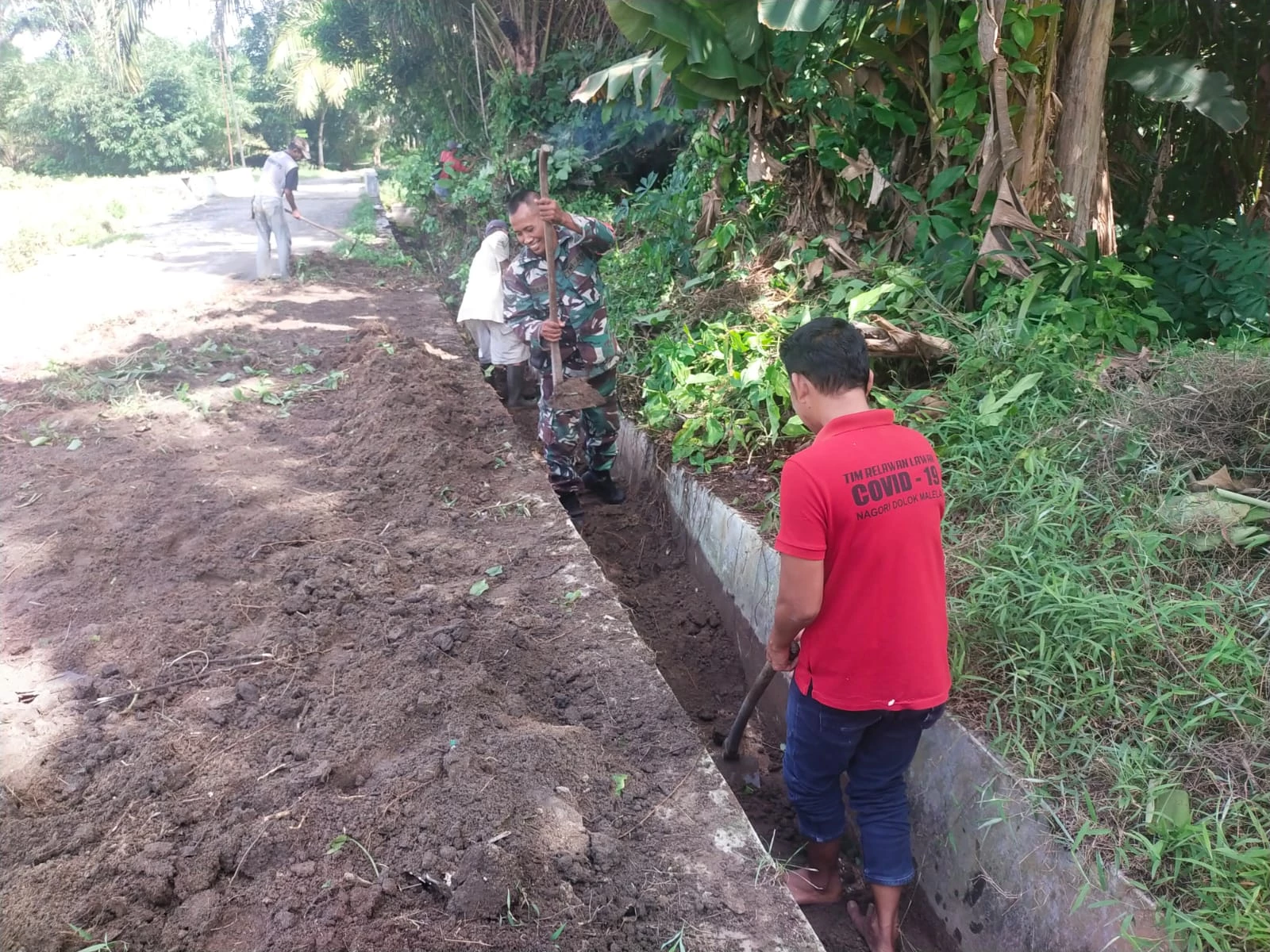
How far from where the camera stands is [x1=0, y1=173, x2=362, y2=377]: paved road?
743 centimetres

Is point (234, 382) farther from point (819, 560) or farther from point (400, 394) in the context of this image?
point (819, 560)

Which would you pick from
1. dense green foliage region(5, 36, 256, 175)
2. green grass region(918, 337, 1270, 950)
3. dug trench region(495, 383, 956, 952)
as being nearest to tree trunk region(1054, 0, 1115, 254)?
green grass region(918, 337, 1270, 950)

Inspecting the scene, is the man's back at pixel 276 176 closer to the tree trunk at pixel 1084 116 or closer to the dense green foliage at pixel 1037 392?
the dense green foliage at pixel 1037 392

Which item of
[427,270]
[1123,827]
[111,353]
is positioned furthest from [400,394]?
[427,270]

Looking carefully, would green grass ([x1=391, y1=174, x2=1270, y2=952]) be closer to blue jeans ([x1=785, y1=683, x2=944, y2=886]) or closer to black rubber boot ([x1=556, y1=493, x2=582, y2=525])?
blue jeans ([x1=785, y1=683, x2=944, y2=886])

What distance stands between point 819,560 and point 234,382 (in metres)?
5.49

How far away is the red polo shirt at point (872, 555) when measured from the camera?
1976mm

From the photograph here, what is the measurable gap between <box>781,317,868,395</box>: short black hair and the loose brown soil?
1.25m

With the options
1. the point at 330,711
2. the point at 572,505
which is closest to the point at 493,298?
the point at 572,505

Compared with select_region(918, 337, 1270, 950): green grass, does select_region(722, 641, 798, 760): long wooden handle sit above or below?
below

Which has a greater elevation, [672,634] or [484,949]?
[484,949]

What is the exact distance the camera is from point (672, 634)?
162 inches

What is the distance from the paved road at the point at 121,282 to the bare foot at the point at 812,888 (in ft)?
22.2

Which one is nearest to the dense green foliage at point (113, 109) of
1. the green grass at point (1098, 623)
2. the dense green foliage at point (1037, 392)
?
the dense green foliage at point (1037, 392)
